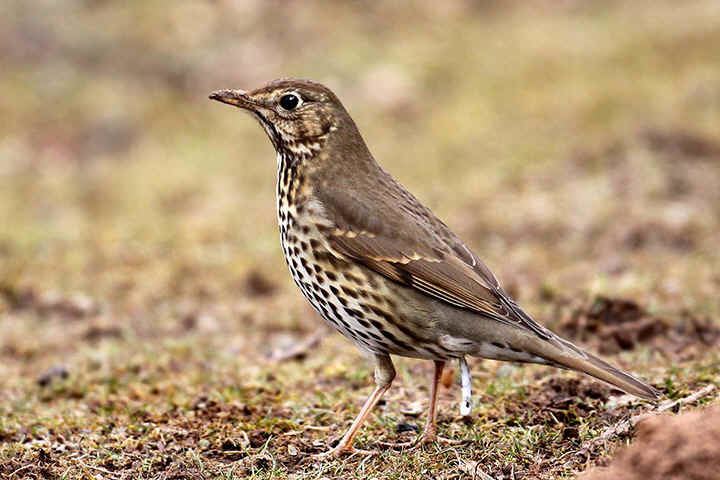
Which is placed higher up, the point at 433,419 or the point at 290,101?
the point at 290,101

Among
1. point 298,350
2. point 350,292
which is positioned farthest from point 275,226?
point 350,292

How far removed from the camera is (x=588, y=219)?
30.8 ft

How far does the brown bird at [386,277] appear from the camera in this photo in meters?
4.96

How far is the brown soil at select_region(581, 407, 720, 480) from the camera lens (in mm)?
3777

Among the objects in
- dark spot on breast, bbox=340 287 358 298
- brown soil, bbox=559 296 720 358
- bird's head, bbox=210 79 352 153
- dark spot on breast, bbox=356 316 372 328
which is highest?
bird's head, bbox=210 79 352 153

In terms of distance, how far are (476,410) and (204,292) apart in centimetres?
367

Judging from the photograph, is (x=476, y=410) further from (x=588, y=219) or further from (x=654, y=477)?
(x=588, y=219)

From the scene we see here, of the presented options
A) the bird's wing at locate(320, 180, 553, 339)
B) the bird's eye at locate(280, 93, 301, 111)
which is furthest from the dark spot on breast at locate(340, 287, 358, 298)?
the bird's eye at locate(280, 93, 301, 111)

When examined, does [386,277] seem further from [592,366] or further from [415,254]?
[592,366]

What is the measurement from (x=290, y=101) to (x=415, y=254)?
1024 mm

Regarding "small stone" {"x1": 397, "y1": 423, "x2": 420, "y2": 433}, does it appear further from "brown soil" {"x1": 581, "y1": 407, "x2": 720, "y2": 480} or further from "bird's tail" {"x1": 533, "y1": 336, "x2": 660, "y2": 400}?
"brown soil" {"x1": 581, "y1": 407, "x2": 720, "y2": 480}

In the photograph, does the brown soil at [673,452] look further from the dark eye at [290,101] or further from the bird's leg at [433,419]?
the dark eye at [290,101]

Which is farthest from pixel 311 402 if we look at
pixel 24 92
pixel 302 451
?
pixel 24 92

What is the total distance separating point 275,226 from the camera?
9.96 meters
